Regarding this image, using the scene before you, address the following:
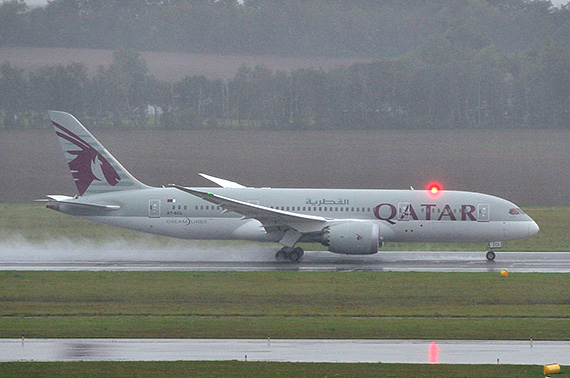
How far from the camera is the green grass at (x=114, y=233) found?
4284cm

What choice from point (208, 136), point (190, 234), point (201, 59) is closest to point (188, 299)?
point (190, 234)

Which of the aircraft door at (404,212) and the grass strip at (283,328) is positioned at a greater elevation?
the aircraft door at (404,212)

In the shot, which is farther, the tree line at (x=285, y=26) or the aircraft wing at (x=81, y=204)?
the tree line at (x=285, y=26)

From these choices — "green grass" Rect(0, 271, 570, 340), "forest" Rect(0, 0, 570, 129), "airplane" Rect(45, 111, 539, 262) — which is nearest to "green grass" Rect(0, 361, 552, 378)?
"green grass" Rect(0, 271, 570, 340)

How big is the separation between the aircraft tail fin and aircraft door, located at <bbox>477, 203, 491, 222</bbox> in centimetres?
1713

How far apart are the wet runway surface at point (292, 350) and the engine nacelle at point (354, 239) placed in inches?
597

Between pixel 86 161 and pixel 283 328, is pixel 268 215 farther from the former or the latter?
pixel 283 328

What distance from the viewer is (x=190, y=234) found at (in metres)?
38.5

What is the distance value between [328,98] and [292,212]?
47.7m

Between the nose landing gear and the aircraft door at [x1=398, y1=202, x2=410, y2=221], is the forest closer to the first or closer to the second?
the aircraft door at [x1=398, y1=202, x2=410, y2=221]

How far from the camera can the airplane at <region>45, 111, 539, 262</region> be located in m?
37.7

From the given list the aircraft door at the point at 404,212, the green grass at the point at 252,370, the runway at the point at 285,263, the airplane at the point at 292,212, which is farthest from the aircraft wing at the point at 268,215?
the green grass at the point at 252,370

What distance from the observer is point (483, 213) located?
37.9m

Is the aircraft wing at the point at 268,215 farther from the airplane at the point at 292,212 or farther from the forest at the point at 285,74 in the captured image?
the forest at the point at 285,74
